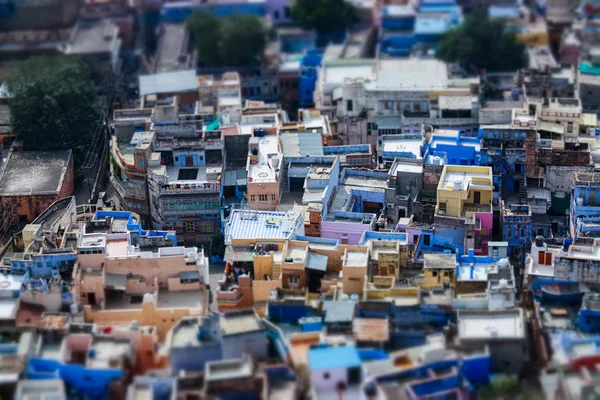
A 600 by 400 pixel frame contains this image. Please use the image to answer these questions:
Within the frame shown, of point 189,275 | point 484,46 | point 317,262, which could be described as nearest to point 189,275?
point 189,275

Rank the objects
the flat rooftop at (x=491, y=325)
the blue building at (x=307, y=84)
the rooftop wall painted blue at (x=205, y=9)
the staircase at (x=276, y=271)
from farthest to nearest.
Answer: the rooftop wall painted blue at (x=205, y=9) < the blue building at (x=307, y=84) < the staircase at (x=276, y=271) < the flat rooftop at (x=491, y=325)

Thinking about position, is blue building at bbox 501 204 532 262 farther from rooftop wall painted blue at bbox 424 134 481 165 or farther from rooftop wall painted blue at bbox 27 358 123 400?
rooftop wall painted blue at bbox 27 358 123 400

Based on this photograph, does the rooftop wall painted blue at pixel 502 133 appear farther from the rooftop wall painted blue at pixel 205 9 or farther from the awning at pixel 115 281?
the rooftop wall painted blue at pixel 205 9

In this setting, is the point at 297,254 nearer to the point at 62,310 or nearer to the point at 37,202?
the point at 62,310

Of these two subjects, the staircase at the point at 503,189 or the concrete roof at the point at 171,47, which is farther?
the concrete roof at the point at 171,47

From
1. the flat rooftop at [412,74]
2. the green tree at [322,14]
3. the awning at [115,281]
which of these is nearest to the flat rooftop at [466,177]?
the flat rooftop at [412,74]

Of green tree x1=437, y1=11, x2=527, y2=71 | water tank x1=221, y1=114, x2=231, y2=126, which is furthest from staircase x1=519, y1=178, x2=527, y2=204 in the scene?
water tank x1=221, y1=114, x2=231, y2=126

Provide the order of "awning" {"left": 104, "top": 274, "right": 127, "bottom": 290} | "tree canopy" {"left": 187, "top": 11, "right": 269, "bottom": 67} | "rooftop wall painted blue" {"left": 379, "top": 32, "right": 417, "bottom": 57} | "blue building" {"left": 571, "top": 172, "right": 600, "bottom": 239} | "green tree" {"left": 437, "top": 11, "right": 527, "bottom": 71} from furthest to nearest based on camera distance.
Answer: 1. "rooftop wall painted blue" {"left": 379, "top": 32, "right": 417, "bottom": 57}
2. "tree canopy" {"left": 187, "top": 11, "right": 269, "bottom": 67}
3. "green tree" {"left": 437, "top": 11, "right": 527, "bottom": 71}
4. "blue building" {"left": 571, "top": 172, "right": 600, "bottom": 239}
5. "awning" {"left": 104, "top": 274, "right": 127, "bottom": 290}

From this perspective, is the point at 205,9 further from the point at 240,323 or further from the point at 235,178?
the point at 240,323
